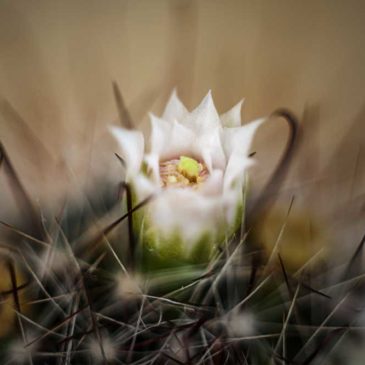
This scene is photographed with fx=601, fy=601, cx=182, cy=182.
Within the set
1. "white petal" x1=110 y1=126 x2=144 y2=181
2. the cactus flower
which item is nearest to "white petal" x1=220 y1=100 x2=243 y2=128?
the cactus flower

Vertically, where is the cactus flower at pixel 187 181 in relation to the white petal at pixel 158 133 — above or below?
below

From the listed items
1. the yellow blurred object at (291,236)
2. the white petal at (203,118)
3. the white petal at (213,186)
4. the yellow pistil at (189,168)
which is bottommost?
the yellow blurred object at (291,236)

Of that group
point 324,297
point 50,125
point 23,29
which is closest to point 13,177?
point 50,125

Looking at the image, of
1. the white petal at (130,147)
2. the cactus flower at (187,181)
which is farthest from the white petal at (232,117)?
the white petal at (130,147)

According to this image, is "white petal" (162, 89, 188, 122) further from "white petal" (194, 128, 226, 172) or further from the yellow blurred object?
the yellow blurred object

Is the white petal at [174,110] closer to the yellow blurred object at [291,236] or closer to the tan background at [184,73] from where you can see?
the tan background at [184,73]

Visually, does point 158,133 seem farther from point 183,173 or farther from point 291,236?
point 291,236
